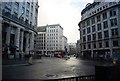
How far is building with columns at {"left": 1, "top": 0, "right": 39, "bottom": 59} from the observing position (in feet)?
113

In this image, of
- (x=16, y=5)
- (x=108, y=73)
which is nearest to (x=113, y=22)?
(x=16, y=5)

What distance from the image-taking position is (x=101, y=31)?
1929 inches

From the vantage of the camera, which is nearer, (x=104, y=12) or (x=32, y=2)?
(x=104, y=12)

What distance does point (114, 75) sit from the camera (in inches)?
229

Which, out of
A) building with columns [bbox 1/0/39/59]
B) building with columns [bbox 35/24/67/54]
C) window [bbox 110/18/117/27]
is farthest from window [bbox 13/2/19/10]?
building with columns [bbox 35/24/67/54]

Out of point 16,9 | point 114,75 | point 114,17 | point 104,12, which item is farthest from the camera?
point 104,12

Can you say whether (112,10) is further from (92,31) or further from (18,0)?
(18,0)

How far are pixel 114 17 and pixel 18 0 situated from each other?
113 ft

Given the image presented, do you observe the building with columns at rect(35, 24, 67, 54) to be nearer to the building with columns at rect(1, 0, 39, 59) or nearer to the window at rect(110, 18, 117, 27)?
the building with columns at rect(1, 0, 39, 59)

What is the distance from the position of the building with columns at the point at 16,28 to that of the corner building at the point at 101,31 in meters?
25.5

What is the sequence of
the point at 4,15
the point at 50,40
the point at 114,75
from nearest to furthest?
the point at 114,75 < the point at 4,15 < the point at 50,40

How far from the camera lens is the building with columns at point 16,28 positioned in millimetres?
34438

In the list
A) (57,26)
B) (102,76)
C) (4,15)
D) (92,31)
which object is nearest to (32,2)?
(4,15)

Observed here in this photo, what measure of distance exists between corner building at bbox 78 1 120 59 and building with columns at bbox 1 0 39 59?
25475 millimetres
